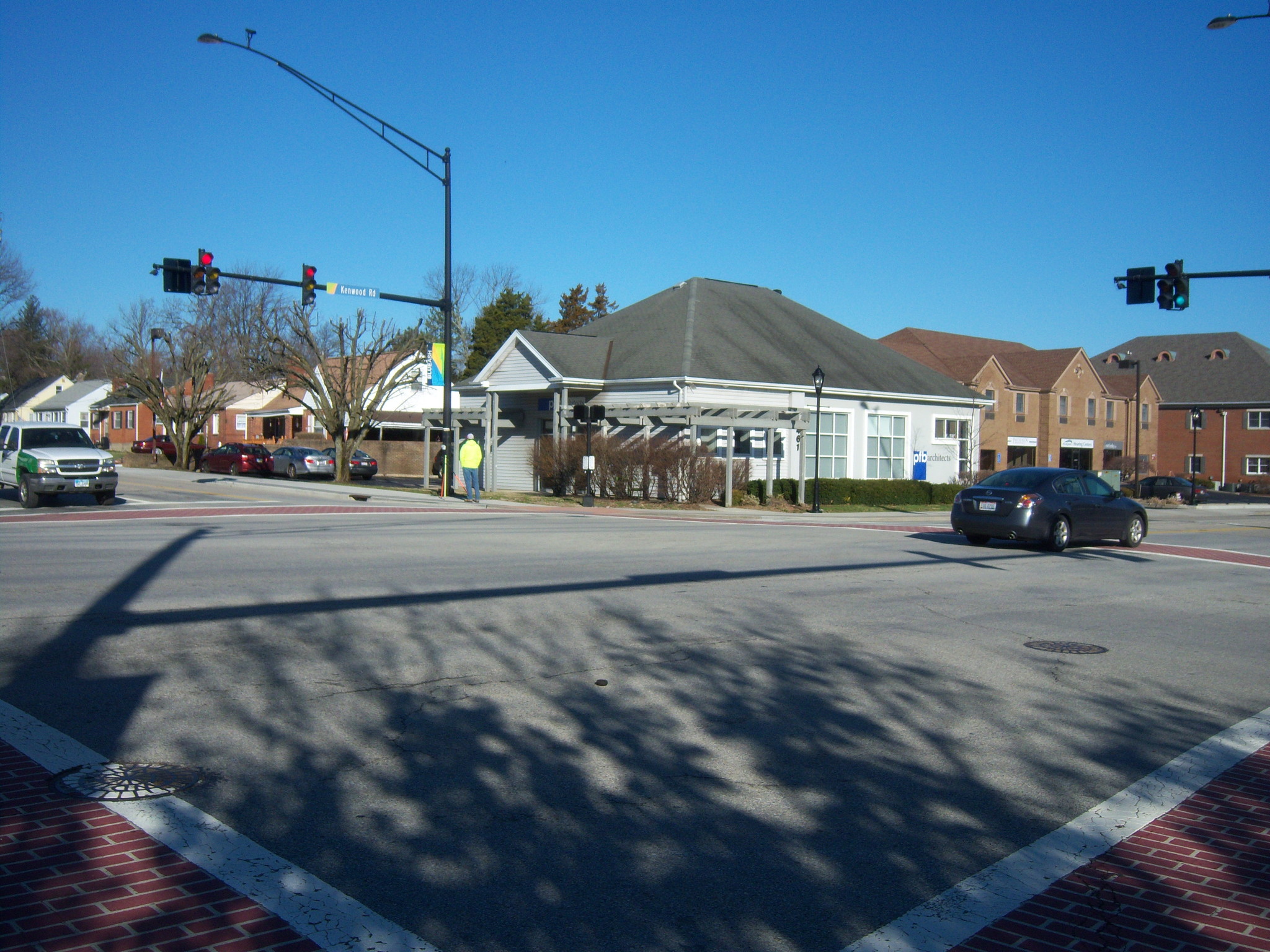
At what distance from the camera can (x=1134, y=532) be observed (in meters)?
19.5

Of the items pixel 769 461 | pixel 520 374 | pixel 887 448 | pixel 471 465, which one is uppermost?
pixel 520 374

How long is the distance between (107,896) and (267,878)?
1.88ft

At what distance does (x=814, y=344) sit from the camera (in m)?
41.1

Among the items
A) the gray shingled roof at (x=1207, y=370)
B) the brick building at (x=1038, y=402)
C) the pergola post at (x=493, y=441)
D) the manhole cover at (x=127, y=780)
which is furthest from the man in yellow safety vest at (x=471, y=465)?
the gray shingled roof at (x=1207, y=370)

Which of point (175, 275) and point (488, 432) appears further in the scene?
point (488, 432)

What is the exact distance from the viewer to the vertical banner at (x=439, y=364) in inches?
1148

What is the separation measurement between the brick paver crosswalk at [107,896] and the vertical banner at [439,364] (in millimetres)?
24608

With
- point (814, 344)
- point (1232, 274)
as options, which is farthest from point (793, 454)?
point (1232, 274)

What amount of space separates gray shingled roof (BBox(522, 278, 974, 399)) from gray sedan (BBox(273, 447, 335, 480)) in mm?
13236

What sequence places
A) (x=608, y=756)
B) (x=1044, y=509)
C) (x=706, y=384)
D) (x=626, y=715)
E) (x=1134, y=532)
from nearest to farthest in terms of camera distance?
(x=608, y=756)
(x=626, y=715)
(x=1044, y=509)
(x=1134, y=532)
(x=706, y=384)

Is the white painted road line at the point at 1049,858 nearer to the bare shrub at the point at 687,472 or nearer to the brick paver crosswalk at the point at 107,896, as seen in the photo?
the brick paver crosswalk at the point at 107,896

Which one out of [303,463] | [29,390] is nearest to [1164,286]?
[303,463]

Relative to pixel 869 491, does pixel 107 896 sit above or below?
below

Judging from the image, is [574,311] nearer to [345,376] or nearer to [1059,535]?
[345,376]
